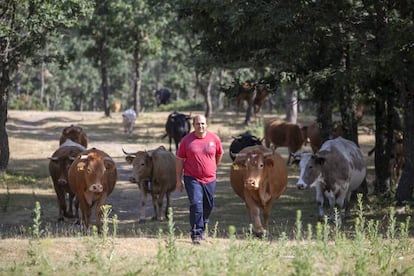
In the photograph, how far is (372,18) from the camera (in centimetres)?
1552

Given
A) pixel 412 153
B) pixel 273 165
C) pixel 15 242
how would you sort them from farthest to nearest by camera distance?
pixel 412 153, pixel 273 165, pixel 15 242

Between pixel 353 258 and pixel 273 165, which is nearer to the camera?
pixel 353 258

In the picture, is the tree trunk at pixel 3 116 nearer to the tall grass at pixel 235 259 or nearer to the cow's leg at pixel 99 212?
the cow's leg at pixel 99 212

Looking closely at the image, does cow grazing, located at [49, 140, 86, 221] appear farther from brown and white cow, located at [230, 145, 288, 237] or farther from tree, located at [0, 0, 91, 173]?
tree, located at [0, 0, 91, 173]

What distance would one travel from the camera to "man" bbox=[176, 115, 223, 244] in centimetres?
1070

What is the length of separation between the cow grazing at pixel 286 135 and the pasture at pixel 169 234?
135 cm

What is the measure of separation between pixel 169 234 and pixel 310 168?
6.28 metres

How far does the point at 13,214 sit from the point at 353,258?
31.8 feet

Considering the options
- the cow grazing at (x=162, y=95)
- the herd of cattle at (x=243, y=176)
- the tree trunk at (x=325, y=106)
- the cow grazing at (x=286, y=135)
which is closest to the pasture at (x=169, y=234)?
the herd of cattle at (x=243, y=176)

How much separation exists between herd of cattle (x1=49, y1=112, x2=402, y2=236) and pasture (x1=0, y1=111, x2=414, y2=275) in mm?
530

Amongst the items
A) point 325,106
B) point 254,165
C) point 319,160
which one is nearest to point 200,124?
point 254,165

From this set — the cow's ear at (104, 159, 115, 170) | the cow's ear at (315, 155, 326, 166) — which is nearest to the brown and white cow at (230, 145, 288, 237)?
the cow's ear at (315, 155, 326, 166)

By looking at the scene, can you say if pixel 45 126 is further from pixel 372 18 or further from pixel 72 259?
pixel 72 259

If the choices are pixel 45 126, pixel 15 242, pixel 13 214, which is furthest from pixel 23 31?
pixel 45 126
